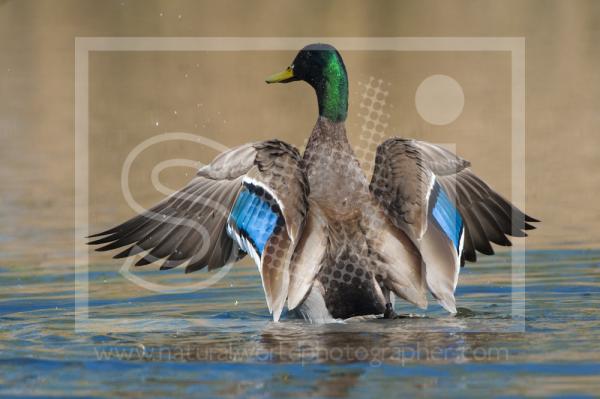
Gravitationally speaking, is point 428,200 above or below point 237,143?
below

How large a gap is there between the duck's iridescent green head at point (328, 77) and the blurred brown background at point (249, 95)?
2202mm

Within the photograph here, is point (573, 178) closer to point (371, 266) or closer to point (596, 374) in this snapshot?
point (371, 266)

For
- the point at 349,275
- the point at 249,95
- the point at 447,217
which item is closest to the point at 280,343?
the point at 349,275

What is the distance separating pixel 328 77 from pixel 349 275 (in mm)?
1406

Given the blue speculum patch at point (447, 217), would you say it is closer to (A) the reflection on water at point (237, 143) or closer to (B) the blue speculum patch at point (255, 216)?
(A) the reflection on water at point (237, 143)

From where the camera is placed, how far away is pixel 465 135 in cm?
1236

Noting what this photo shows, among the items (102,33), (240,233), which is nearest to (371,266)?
(240,233)

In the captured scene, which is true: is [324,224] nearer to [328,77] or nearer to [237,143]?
[328,77]

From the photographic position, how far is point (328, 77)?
734cm

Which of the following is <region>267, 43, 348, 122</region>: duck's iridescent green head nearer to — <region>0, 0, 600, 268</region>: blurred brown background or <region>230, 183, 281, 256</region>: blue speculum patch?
<region>230, 183, 281, 256</region>: blue speculum patch

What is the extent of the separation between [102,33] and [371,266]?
11883 millimetres

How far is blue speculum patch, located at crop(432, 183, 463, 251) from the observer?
22.3ft

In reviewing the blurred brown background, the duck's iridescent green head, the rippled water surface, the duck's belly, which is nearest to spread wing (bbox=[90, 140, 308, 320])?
the duck's belly

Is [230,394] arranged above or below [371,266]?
below
